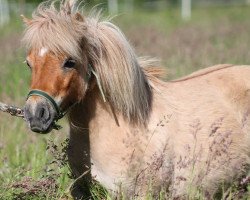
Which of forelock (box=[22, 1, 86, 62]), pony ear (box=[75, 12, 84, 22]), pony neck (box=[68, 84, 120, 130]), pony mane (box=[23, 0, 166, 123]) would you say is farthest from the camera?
pony neck (box=[68, 84, 120, 130])

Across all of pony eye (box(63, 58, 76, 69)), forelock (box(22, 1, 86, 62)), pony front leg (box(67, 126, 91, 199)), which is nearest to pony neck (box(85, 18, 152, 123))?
forelock (box(22, 1, 86, 62))

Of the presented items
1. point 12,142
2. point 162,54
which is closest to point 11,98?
point 12,142

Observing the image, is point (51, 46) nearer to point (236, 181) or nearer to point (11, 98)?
point (236, 181)

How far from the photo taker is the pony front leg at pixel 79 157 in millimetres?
4512

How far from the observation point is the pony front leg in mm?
4512

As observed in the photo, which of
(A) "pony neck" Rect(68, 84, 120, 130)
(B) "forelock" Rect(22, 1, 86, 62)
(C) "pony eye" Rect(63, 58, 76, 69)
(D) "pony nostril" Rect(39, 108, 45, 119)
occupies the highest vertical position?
(B) "forelock" Rect(22, 1, 86, 62)

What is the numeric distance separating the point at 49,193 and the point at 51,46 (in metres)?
1.15

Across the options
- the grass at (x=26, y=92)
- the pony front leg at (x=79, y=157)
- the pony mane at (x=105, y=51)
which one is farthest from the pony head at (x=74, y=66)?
the grass at (x=26, y=92)

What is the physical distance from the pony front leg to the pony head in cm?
34

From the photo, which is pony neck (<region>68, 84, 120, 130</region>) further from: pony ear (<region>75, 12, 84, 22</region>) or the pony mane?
pony ear (<region>75, 12, 84, 22</region>)

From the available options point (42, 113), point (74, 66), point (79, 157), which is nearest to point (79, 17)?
point (74, 66)

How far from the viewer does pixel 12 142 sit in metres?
6.68

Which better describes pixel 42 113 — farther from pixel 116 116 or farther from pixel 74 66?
pixel 116 116

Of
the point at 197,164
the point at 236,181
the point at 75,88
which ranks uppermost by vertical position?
the point at 75,88
